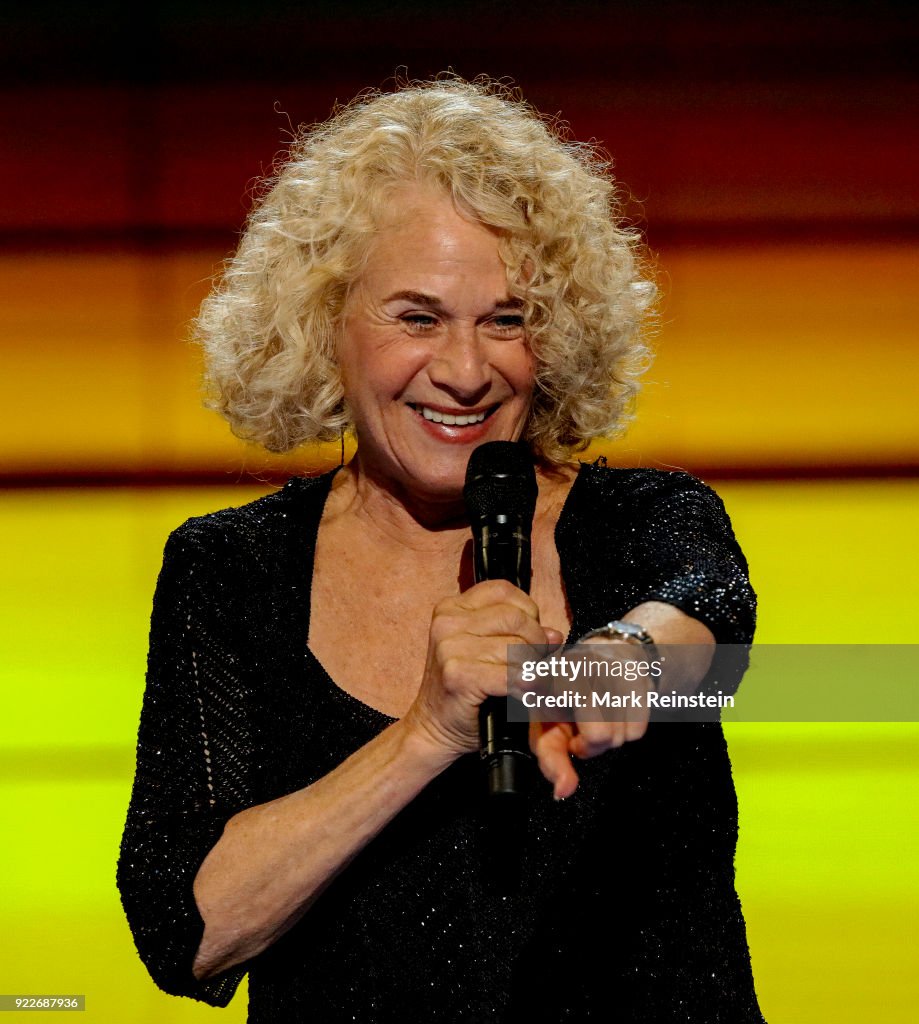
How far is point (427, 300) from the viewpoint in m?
1.51

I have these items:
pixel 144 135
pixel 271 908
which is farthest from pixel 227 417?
pixel 144 135

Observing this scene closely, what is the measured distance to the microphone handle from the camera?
Answer: 1.02 metres

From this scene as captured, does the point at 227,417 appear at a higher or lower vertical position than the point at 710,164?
lower

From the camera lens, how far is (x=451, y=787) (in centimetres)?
147

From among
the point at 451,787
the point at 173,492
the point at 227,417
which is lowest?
the point at 451,787

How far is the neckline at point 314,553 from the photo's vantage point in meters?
1.51

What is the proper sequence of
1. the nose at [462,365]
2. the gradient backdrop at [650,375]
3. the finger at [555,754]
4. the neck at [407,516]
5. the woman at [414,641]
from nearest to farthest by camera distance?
the finger at [555,754] < the woman at [414,641] < the nose at [462,365] < the neck at [407,516] < the gradient backdrop at [650,375]

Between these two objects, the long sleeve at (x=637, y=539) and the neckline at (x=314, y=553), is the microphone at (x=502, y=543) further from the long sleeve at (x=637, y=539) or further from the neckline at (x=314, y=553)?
the neckline at (x=314, y=553)

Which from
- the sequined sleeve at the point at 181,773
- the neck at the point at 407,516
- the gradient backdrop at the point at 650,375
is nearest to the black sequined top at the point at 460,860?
the sequined sleeve at the point at 181,773

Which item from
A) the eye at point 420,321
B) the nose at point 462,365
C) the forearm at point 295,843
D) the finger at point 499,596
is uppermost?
the eye at point 420,321

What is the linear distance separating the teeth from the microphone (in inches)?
8.2

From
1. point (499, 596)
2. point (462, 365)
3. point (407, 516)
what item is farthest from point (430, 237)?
point (499, 596)

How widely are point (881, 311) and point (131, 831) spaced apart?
191 centimetres

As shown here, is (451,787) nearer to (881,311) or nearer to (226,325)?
(226,325)
